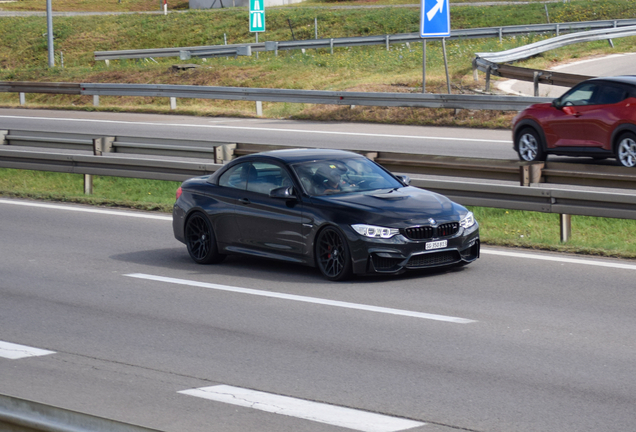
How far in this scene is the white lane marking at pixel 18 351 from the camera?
7551 millimetres

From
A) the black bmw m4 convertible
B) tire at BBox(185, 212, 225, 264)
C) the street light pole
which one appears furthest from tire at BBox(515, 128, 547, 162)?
the street light pole

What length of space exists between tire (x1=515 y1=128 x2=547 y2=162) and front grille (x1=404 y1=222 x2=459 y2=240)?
775cm

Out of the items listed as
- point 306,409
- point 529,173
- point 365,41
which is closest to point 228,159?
point 529,173

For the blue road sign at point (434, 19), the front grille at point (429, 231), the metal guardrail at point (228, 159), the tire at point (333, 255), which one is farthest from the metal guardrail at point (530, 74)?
the tire at point (333, 255)

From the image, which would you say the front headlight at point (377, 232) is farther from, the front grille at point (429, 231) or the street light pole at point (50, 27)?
the street light pole at point (50, 27)

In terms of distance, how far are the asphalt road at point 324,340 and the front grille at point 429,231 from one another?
48cm

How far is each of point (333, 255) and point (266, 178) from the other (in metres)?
1.42

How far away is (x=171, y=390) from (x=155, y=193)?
37.8ft

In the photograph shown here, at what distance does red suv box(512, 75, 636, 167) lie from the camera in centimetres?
1588

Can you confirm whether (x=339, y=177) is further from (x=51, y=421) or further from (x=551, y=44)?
(x=551, y=44)

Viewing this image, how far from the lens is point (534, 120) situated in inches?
687

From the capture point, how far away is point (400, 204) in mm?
10172

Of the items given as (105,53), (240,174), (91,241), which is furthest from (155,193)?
(105,53)

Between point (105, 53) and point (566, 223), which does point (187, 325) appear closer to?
point (566, 223)
